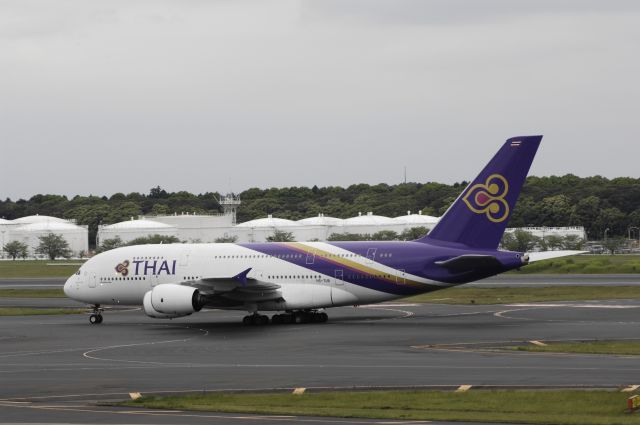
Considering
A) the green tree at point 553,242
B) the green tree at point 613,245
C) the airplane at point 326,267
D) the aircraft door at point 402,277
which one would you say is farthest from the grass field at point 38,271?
the green tree at point 613,245

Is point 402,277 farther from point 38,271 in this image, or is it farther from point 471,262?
point 38,271

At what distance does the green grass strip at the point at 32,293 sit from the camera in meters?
79.5

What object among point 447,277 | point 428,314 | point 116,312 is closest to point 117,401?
point 447,277

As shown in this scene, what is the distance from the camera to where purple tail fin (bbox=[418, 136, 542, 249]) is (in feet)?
157

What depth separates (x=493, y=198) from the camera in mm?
48531

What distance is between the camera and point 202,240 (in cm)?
17038

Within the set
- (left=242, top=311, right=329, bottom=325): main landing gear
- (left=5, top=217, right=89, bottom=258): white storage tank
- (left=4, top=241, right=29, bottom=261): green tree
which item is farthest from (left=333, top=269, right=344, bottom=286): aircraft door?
(left=4, top=241, right=29, bottom=261): green tree

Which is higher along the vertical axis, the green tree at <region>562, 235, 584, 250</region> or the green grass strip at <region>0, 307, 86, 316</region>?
the green tree at <region>562, 235, 584, 250</region>

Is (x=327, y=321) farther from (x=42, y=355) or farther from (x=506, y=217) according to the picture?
(x=42, y=355)

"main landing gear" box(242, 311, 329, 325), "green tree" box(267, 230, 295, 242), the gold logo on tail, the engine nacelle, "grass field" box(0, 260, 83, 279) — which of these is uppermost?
the gold logo on tail

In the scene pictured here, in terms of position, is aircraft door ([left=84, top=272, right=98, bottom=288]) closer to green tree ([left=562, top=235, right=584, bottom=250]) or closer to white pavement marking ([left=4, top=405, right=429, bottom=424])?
white pavement marking ([left=4, top=405, right=429, bottom=424])

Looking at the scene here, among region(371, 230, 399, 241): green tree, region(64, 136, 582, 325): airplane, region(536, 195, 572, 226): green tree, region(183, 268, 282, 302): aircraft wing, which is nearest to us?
region(64, 136, 582, 325): airplane

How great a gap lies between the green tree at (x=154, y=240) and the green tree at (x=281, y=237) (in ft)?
45.2

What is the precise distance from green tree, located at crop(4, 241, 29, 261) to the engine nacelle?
13027 cm
